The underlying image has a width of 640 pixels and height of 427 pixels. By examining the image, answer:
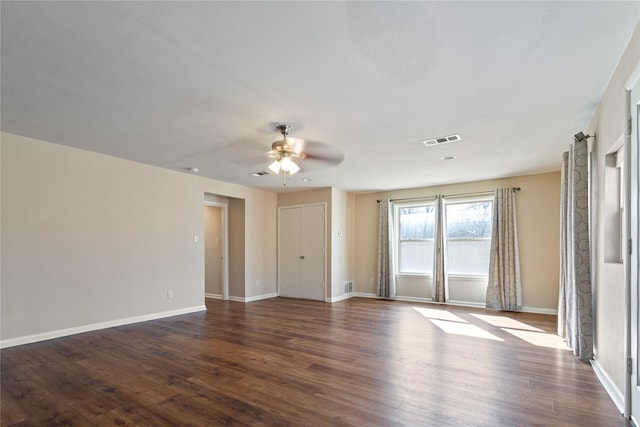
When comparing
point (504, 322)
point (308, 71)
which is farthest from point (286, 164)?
point (504, 322)

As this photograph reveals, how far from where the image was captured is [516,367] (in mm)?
3229

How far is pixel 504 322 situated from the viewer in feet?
16.9

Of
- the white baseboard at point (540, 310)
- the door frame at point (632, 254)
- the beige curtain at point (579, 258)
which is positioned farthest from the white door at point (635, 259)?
the white baseboard at point (540, 310)

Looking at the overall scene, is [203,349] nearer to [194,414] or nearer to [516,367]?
[194,414]

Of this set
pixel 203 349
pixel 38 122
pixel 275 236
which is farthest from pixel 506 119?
pixel 275 236

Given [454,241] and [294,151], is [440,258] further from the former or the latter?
[294,151]

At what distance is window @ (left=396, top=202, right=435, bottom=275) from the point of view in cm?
728

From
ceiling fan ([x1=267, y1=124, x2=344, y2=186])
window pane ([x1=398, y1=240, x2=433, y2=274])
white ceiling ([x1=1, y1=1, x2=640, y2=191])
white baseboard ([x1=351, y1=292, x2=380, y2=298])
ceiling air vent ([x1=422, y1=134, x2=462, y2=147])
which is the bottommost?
white baseboard ([x1=351, y1=292, x2=380, y2=298])

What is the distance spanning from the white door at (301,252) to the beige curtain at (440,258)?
7.90 feet

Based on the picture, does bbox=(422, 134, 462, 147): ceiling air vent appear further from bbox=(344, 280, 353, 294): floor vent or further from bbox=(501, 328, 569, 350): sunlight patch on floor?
bbox=(344, 280, 353, 294): floor vent

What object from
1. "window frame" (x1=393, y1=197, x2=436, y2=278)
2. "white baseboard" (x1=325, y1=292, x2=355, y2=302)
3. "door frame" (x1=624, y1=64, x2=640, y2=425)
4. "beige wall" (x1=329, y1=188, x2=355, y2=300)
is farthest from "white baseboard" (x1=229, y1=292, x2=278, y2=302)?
"door frame" (x1=624, y1=64, x2=640, y2=425)

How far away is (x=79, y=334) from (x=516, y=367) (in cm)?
526

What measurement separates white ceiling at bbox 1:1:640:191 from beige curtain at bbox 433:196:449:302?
2.76 metres

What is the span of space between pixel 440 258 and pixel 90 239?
6.21 metres
